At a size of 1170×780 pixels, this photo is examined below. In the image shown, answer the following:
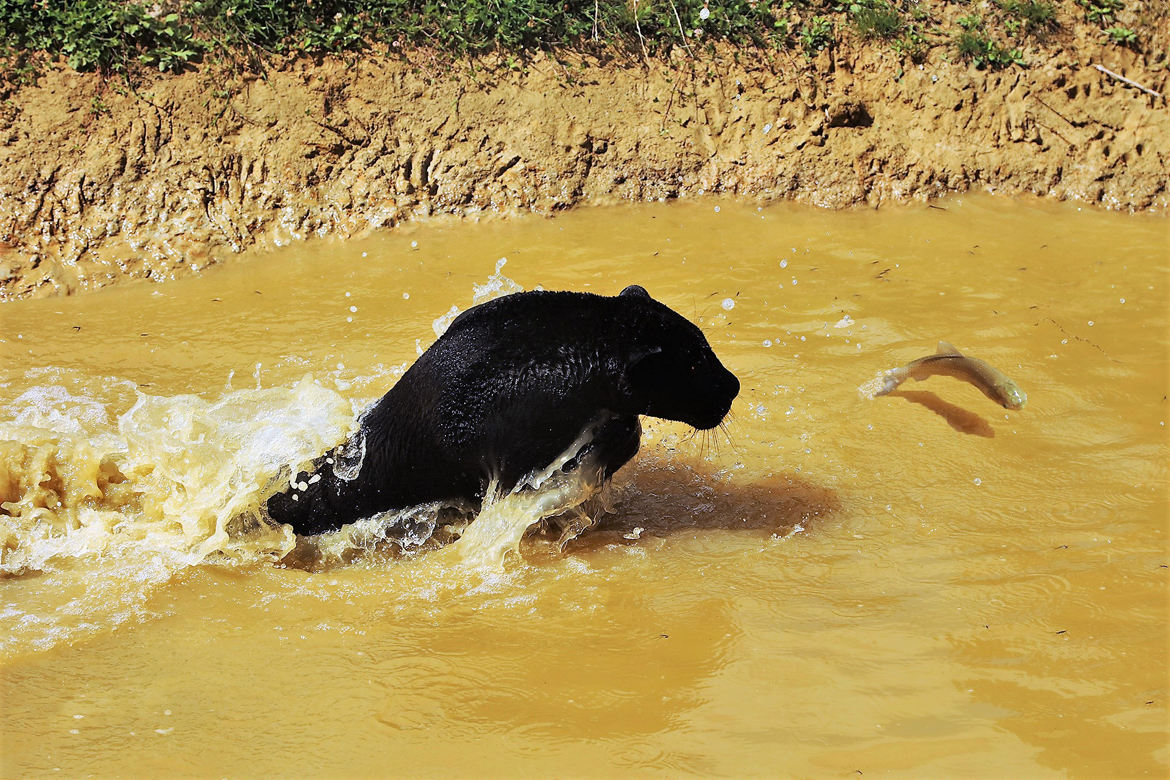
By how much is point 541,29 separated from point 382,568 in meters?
5.40

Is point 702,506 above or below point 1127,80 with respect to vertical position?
below

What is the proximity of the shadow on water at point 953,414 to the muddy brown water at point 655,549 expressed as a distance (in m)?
0.03

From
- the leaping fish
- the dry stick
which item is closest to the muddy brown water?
the leaping fish

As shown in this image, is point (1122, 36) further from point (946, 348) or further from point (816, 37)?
point (946, 348)

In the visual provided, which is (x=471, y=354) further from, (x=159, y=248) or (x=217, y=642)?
(x=159, y=248)

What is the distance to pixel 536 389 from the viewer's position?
4.01 m

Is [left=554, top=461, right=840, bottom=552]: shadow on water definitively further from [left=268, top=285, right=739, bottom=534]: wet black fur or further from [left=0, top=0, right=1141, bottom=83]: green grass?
[left=0, top=0, right=1141, bottom=83]: green grass

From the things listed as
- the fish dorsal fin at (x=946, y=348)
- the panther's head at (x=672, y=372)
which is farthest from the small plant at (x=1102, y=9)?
the panther's head at (x=672, y=372)

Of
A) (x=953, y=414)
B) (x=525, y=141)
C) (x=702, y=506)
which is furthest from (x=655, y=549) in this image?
(x=525, y=141)

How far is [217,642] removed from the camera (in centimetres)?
363

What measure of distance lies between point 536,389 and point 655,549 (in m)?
0.93

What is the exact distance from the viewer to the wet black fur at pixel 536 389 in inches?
159

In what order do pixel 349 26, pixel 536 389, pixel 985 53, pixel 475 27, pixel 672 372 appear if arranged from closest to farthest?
pixel 536 389 < pixel 672 372 < pixel 349 26 < pixel 475 27 < pixel 985 53

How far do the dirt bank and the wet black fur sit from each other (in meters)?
3.79
